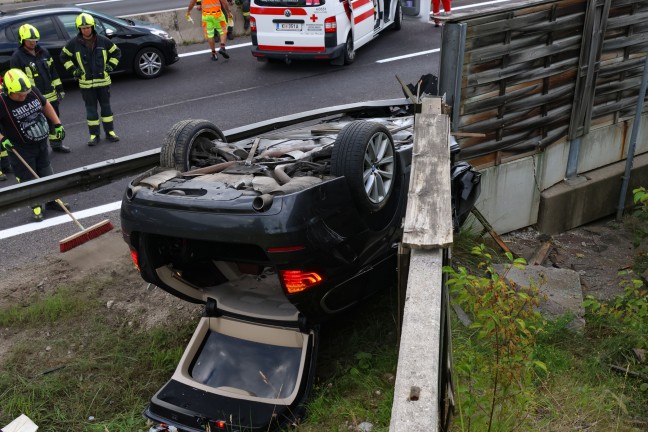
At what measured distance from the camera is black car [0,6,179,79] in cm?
1148

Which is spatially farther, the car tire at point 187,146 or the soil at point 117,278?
the soil at point 117,278

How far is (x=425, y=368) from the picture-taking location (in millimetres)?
2389

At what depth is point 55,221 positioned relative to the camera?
7.72 meters

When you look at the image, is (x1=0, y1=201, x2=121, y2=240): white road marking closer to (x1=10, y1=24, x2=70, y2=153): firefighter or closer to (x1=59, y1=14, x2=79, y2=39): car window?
(x1=10, y1=24, x2=70, y2=153): firefighter

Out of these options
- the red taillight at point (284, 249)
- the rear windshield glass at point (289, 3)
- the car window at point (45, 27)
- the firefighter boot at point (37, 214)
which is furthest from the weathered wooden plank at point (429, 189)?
the car window at point (45, 27)

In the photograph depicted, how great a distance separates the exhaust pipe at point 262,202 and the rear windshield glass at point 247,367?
1.17 m

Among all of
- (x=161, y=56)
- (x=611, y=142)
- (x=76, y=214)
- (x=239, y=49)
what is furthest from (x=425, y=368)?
(x=239, y=49)

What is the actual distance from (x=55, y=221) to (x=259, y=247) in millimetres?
4000

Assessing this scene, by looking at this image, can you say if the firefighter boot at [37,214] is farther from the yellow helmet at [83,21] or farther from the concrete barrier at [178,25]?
the concrete barrier at [178,25]

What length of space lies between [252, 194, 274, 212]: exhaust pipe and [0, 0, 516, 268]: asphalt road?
400 centimetres

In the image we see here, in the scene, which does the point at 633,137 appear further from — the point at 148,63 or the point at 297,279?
the point at 148,63

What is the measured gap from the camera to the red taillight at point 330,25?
12.6 m

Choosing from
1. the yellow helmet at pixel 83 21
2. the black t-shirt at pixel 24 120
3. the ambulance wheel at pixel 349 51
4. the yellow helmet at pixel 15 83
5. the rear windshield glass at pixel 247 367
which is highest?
the yellow helmet at pixel 83 21

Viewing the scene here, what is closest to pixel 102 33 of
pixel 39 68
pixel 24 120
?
pixel 39 68
